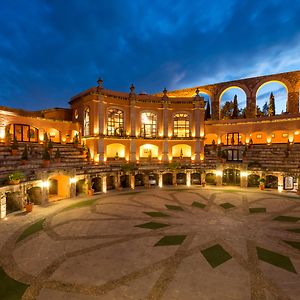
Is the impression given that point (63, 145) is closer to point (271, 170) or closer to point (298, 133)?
point (271, 170)

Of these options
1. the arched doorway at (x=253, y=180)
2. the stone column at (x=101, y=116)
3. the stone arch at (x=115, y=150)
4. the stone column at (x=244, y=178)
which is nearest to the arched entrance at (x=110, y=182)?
the stone column at (x=101, y=116)

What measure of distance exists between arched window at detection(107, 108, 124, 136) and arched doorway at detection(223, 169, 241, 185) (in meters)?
16.9

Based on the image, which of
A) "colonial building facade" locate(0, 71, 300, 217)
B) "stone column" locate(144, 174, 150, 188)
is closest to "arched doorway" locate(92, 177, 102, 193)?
"colonial building facade" locate(0, 71, 300, 217)

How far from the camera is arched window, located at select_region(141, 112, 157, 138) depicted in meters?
37.0

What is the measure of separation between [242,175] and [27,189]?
25.7 meters

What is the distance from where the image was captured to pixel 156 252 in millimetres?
11242

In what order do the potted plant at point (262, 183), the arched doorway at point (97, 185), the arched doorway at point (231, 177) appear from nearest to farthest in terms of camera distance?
1. the arched doorway at point (97, 185)
2. the potted plant at point (262, 183)
3. the arched doorway at point (231, 177)

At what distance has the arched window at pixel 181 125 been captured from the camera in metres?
38.0

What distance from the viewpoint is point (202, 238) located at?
42.7 ft

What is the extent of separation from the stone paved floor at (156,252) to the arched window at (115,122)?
1695cm

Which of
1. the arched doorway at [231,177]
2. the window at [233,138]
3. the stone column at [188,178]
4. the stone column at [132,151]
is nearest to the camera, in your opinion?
the stone column at [188,178]

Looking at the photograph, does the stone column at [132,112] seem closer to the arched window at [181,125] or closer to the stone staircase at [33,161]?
the arched window at [181,125]

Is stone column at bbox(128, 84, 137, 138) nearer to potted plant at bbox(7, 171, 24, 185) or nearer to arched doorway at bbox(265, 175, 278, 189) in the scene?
potted plant at bbox(7, 171, 24, 185)

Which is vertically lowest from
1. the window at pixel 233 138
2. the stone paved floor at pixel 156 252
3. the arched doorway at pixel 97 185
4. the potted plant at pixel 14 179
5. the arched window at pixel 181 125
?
the stone paved floor at pixel 156 252
